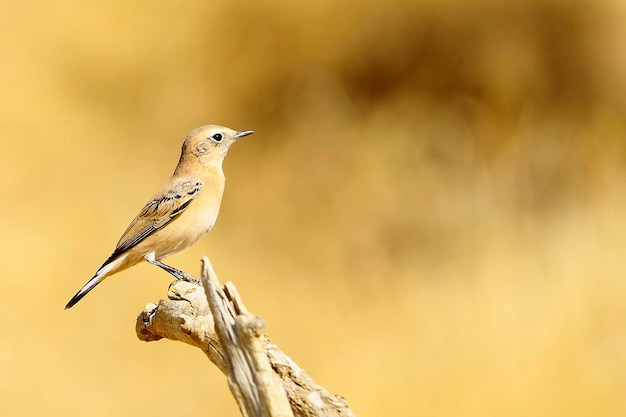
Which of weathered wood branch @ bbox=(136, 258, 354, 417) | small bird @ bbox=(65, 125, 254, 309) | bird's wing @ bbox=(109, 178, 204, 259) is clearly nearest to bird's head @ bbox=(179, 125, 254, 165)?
small bird @ bbox=(65, 125, 254, 309)

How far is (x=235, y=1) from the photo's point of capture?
31.1 feet

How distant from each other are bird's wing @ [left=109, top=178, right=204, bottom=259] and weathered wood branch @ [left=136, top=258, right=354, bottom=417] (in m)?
0.96

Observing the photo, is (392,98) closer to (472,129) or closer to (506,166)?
(472,129)

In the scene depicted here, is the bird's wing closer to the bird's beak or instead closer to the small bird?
the small bird

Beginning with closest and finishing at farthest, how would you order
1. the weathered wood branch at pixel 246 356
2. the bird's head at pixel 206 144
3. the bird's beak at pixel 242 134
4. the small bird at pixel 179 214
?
the weathered wood branch at pixel 246 356, the small bird at pixel 179 214, the bird's beak at pixel 242 134, the bird's head at pixel 206 144

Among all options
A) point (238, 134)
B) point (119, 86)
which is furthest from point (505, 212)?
point (238, 134)

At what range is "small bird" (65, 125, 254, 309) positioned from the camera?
4.75 meters

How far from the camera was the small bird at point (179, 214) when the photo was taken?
15.6ft

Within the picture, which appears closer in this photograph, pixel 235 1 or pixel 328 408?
pixel 328 408

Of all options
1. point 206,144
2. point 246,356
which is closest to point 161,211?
point 206,144

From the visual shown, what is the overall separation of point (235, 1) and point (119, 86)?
176 centimetres

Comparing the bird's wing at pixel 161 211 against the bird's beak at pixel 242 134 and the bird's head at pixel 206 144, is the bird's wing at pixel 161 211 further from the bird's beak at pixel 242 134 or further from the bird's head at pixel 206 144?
the bird's beak at pixel 242 134

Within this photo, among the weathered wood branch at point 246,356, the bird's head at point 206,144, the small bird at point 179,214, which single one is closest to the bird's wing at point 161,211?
the small bird at point 179,214

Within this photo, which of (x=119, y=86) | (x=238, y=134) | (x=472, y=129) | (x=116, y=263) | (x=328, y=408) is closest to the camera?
(x=328, y=408)
